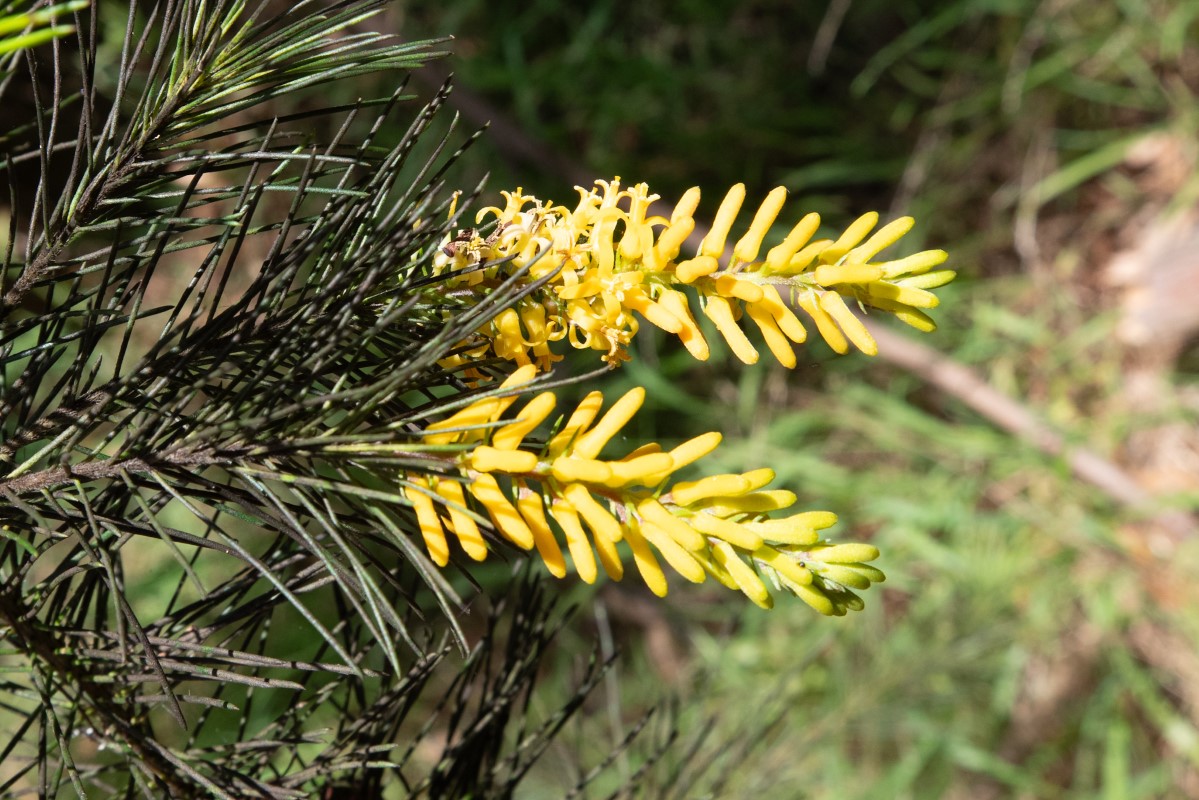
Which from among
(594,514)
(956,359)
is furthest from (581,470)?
(956,359)

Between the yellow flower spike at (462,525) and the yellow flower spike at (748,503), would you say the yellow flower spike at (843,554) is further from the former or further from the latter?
the yellow flower spike at (462,525)

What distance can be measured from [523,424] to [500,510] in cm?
4

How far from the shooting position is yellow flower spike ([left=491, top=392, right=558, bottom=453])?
374mm

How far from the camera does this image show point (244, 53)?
419 mm

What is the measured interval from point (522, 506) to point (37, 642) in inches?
8.8

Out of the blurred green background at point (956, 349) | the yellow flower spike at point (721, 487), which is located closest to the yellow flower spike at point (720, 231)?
the yellow flower spike at point (721, 487)

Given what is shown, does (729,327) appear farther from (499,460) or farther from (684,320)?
(499,460)

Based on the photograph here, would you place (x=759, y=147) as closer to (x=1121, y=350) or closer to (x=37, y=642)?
(x=1121, y=350)

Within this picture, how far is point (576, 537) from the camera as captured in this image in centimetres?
37

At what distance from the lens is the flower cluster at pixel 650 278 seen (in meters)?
0.41

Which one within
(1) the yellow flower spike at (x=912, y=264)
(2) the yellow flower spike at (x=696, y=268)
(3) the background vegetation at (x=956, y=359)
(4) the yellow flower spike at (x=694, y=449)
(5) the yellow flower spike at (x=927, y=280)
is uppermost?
(2) the yellow flower spike at (x=696, y=268)

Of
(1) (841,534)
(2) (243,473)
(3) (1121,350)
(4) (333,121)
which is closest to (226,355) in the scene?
(2) (243,473)

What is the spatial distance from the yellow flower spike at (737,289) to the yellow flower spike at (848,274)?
0.03 meters

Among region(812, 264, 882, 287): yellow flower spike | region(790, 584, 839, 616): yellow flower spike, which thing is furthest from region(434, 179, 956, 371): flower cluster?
region(790, 584, 839, 616): yellow flower spike
